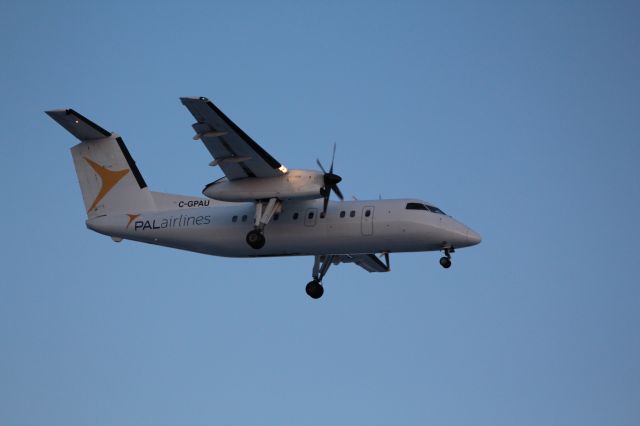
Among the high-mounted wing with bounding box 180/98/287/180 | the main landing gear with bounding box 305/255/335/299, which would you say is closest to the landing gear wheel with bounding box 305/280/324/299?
the main landing gear with bounding box 305/255/335/299

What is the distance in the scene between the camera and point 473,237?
2373 cm

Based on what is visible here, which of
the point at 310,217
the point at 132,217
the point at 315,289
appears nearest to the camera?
the point at 310,217

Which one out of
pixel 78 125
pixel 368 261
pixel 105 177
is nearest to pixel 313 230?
pixel 368 261

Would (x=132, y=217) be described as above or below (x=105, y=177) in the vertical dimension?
below

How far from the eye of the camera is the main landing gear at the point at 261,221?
24047mm

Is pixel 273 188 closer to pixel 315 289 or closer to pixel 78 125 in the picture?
pixel 315 289

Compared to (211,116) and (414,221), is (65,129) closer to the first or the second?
(211,116)

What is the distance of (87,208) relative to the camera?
27.2m

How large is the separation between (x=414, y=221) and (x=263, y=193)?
381cm

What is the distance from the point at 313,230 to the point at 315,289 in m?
3.51

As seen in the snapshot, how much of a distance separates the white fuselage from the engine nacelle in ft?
2.33

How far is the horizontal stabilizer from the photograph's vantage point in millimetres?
25375


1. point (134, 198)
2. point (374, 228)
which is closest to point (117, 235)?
point (134, 198)

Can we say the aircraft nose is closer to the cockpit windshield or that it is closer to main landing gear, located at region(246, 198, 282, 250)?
the cockpit windshield
